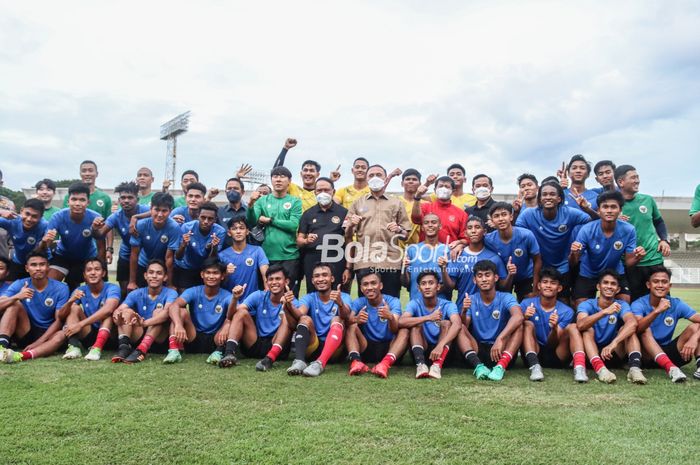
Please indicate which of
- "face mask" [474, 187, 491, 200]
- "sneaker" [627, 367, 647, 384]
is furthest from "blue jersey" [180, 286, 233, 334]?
"sneaker" [627, 367, 647, 384]

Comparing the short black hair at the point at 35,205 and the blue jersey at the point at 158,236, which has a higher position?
the short black hair at the point at 35,205

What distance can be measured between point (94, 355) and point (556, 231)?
205 inches

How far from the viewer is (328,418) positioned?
151 inches

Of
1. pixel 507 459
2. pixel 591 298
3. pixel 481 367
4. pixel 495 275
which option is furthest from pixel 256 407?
pixel 591 298

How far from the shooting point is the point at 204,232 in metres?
6.57

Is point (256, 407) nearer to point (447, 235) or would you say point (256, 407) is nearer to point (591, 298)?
point (447, 235)

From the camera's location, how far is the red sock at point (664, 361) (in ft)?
17.2

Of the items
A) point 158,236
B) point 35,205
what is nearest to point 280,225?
point 158,236

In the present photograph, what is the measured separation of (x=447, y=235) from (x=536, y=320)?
4.79 feet

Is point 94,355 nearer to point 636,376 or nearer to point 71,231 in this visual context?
point 71,231

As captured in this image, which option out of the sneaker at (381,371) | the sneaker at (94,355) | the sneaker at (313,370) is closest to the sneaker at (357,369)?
the sneaker at (381,371)

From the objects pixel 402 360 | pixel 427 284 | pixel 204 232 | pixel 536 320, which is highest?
pixel 204 232

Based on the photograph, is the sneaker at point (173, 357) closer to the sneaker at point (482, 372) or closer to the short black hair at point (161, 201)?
the short black hair at point (161, 201)

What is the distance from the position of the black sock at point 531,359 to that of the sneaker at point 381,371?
1.42 meters
